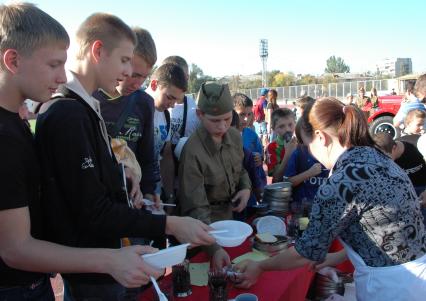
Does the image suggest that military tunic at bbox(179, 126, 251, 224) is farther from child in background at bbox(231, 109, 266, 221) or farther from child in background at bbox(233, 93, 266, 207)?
child in background at bbox(233, 93, 266, 207)

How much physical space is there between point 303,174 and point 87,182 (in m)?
Result: 2.48

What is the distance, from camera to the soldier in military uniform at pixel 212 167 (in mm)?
2346

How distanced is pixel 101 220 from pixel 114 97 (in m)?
1.27

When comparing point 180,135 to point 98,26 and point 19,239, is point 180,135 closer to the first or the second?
point 98,26

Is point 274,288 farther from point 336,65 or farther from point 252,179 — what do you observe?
point 336,65

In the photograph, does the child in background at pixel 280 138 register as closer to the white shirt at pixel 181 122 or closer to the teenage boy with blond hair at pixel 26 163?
the white shirt at pixel 181 122

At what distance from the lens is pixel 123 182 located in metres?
1.42

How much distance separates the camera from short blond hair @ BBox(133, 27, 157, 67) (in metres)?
2.25

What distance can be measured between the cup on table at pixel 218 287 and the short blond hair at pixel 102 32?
1.06m

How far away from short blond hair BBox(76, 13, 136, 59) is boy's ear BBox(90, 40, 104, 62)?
1cm

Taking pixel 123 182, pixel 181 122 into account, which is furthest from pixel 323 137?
pixel 181 122

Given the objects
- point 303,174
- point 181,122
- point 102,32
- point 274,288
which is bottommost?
point 274,288

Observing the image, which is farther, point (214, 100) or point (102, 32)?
point (214, 100)

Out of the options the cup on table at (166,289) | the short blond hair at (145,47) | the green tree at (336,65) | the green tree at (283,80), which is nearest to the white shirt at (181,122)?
the short blond hair at (145,47)
